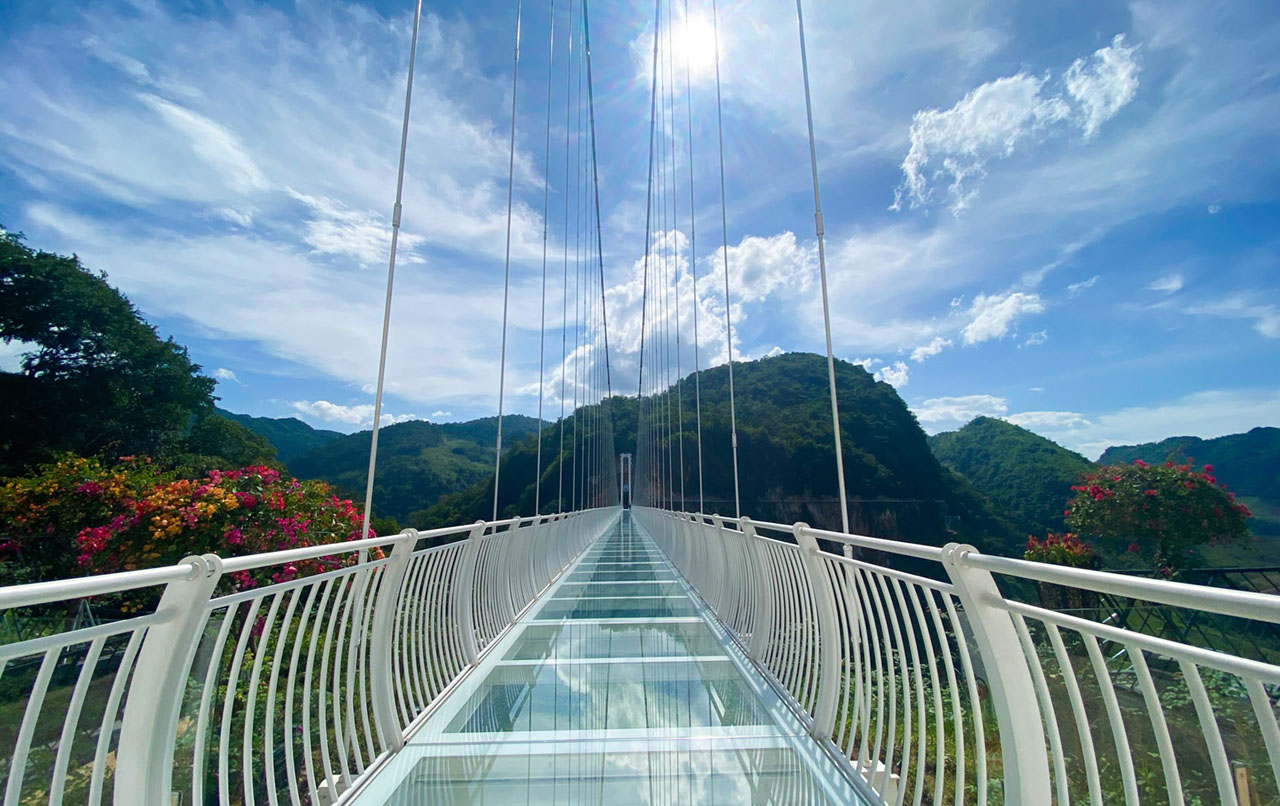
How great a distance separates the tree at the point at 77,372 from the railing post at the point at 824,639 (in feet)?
67.6

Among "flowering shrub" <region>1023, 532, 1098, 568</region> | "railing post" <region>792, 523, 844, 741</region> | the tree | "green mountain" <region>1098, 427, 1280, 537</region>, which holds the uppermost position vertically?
the tree

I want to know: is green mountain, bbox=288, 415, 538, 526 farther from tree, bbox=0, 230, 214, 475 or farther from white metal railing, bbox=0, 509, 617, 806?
white metal railing, bbox=0, 509, 617, 806

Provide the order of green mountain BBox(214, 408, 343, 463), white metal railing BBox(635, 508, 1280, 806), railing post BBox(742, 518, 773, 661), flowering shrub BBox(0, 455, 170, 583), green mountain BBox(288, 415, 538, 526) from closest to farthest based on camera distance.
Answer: white metal railing BBox(635, 508, 1280, 806) → railing post BBox(742, 518, 773, 661) → flowering shrub BBox(0, 455, 170, 583) → green mountain BBox(288, 415, 538, 526) → green mountain BBox(214, 408, 343, 463)

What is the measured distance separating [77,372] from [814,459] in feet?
109

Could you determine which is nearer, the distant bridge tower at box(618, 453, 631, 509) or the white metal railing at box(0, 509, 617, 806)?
the white metal railing at box(0, 509, 617, 806)

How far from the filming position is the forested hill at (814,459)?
102ft

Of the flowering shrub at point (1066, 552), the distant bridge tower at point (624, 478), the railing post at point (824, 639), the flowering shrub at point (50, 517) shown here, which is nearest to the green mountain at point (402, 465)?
the distant bridge tower at point (624, 478)

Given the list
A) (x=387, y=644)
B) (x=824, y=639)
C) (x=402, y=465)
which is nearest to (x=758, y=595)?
(x=824, y=639)

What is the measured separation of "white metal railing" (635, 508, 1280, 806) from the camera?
31.3 inches

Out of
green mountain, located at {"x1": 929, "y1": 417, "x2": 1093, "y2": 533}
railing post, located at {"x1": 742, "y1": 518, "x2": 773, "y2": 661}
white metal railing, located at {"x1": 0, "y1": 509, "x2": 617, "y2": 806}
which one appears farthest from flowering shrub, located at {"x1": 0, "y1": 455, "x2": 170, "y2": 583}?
green mountain, located at {"x1": 929, "y1": 417, "x2": 1093, "y2": 533}

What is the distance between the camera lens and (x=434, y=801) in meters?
1.92

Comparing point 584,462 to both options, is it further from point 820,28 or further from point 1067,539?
point 820,28

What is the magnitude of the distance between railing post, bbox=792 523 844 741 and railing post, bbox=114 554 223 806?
191 cm

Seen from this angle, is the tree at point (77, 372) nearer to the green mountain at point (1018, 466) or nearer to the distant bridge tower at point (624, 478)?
the green mountain at point (1018, 466)
